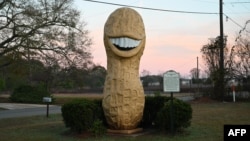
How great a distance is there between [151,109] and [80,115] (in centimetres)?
302

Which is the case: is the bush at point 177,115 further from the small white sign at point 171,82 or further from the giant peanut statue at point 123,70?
the giant peanut statue at point 123,70

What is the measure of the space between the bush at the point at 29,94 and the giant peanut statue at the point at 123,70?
27.2 metres

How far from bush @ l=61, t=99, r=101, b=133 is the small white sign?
2522 millimetres

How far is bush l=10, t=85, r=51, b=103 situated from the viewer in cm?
3984

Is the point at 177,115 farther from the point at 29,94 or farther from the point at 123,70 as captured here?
the point at 29,94

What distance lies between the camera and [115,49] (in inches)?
530

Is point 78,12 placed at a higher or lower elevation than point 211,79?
higher

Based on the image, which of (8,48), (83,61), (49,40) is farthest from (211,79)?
(8,48)

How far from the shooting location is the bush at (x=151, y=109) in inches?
589

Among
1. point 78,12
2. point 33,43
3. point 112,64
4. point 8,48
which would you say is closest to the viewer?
point 112,64

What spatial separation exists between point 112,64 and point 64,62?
18.6 metres

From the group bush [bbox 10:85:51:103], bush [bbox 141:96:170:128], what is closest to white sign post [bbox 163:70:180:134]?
bush [bbox 141:96:170:128]

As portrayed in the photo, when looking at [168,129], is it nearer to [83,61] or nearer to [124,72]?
[124,72]

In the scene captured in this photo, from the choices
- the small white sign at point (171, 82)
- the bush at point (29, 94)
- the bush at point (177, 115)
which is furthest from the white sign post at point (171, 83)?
the bush at point (29, 94)
